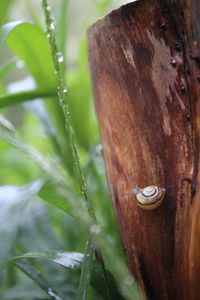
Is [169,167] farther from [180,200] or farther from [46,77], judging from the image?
[46,77]

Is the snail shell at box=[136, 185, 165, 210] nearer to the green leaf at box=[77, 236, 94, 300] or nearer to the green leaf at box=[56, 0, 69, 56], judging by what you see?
the green leaf at box=[77, 236, 94, 300]

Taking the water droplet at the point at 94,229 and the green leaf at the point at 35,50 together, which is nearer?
the water droplet at the point at 94,229

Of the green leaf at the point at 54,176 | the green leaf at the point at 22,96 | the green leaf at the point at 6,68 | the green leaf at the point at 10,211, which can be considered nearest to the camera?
the green leaf at the point at 54,176

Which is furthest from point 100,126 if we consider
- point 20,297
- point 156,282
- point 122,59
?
point 20,297

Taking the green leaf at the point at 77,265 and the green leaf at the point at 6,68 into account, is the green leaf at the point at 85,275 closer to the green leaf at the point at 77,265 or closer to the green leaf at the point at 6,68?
the green leaf at the point at 77,265

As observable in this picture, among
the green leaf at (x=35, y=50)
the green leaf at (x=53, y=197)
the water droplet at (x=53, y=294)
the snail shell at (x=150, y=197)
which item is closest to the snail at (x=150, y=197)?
the snail shell at (x=150, y=197)

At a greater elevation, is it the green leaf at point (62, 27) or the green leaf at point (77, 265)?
the green leaf at point (62, 27)

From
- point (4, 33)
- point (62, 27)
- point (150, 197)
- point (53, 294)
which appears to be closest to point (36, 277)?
point (53, 294)

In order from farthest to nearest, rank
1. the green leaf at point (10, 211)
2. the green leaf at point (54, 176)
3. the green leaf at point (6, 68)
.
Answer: the green leaf at point (6, 68) → the green leaf at point (10, 211) → the green leaf at point (54, 176)

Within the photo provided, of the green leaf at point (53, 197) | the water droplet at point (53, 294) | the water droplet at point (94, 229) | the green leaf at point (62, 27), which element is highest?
the green leaf at point (62, 27)
